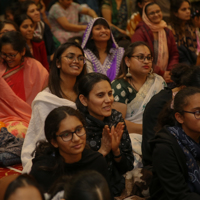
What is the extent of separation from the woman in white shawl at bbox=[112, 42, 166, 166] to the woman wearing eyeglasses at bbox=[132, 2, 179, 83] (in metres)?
1.27

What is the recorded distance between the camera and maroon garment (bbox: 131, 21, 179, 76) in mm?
4895

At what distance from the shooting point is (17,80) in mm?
4031

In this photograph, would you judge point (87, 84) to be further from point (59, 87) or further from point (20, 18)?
point (20, 18)

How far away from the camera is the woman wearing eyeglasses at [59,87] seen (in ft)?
9.73

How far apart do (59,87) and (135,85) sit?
0.82 m

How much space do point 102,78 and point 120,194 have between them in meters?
0.84

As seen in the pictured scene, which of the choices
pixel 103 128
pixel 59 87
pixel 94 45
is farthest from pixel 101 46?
pixel 103 128

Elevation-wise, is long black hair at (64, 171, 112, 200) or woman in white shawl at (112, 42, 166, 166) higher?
long black hair at (64, 171, 112, 200)

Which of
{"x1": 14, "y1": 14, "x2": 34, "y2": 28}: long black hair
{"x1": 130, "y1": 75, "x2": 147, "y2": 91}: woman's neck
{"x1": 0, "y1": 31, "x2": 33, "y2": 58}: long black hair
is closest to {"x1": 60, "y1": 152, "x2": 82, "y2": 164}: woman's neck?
{"x1": 130, "y1": 75, "x2": 147, "y2": 91}: woman's neck

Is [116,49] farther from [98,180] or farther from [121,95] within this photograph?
[98,180]

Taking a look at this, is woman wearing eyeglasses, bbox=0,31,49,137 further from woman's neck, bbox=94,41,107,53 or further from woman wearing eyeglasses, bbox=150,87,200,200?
woman wearing eyeglasses, bbox=150,87,200,200

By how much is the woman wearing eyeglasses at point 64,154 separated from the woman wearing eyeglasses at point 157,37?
2.83m

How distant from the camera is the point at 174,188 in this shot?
7.13 feet

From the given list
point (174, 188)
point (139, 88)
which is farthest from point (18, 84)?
point (174, 188)
